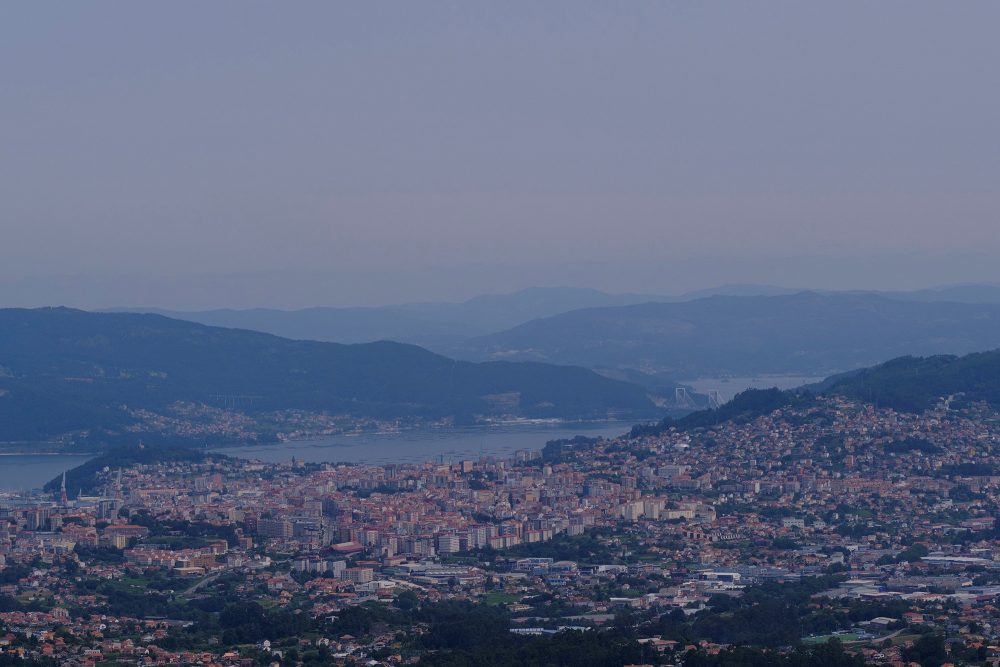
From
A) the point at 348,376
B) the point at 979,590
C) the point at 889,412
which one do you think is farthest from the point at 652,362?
the point at 979,590

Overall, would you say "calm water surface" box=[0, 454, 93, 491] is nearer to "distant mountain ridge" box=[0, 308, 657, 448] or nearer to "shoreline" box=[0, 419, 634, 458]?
"shoreline" box=[0, 419, 634, 458]

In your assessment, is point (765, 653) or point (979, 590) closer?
point (765, 653)

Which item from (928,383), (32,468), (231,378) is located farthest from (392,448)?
(231,378)

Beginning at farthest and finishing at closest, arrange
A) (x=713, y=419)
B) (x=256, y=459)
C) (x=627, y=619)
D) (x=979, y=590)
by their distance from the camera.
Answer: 1. (x=256, y=459)
2. (x=713, y=419)
3. (x=979, y=590)
4. (x=627, y=619)

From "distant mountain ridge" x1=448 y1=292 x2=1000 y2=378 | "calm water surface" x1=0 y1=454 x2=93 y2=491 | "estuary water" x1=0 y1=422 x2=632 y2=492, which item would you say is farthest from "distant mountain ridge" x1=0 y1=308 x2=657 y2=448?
"distant mountain ridge" x1=448 y1=292 x2=1000 y2=378

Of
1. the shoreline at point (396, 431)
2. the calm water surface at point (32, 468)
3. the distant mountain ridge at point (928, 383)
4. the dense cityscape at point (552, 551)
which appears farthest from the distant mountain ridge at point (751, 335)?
the dense cityscape at point (552, 551)

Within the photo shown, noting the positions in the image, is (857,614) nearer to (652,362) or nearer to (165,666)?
(165,666)
